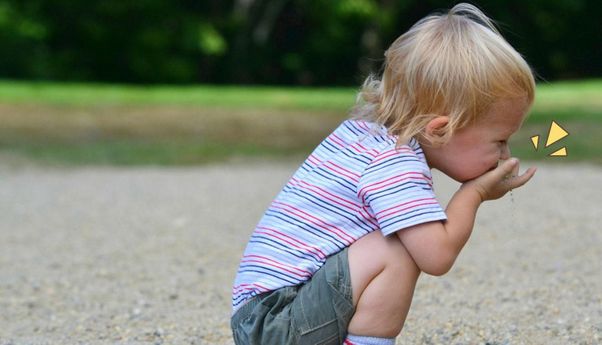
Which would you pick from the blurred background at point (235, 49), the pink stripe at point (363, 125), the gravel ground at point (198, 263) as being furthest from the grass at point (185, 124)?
the pink stripe at point (363, 125)

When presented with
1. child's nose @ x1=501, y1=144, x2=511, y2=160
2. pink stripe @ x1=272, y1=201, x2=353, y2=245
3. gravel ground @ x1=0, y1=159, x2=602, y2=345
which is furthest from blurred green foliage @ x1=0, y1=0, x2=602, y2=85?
child's nose @ x1=501, y1=144, x2=511, y2=160

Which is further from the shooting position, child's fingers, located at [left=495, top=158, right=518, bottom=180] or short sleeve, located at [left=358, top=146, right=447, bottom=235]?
child's fingers, located at [left=495, top=158, right=518, bottom=180]

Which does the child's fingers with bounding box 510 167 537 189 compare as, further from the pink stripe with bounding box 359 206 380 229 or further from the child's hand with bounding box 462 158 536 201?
the pink stripe with bounding box 359 206 380 229

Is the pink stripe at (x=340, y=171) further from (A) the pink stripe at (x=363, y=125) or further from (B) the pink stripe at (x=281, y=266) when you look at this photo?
(B) the pink stripe at (x=281, y=266)

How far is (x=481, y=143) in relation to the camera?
2.38m

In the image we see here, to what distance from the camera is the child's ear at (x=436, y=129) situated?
2.34 metres

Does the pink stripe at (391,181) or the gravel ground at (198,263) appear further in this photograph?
the gravel ground at (198,263)

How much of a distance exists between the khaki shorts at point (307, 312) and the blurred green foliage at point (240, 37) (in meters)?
22.4

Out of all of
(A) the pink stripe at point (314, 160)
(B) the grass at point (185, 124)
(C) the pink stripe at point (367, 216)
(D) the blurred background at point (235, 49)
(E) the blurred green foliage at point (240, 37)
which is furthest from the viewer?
(E) the blurred green foliage at point (240, 37)

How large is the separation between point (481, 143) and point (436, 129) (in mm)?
Answer: 117

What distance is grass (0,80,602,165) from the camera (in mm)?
10211

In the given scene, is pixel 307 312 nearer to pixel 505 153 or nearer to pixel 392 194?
pixel 392 194

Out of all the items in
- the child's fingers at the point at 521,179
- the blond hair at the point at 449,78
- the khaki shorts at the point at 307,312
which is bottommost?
the khaki shorts at the point at 307,312

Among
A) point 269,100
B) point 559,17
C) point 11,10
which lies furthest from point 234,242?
point 559,17
